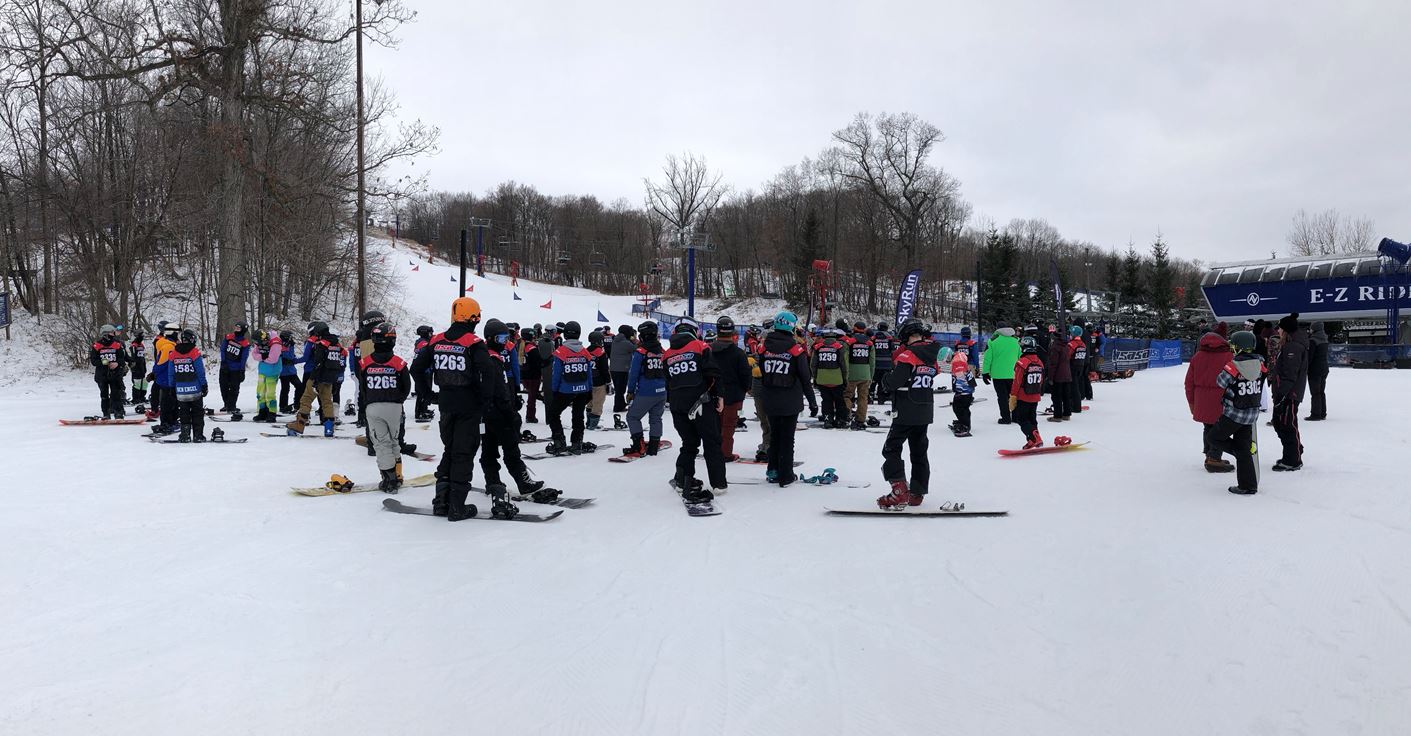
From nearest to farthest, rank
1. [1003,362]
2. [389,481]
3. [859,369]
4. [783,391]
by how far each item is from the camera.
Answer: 1. [389,481]
2. [783,391]
3. [859,369]
4. [1003,362]

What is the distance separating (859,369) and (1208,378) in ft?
19.2

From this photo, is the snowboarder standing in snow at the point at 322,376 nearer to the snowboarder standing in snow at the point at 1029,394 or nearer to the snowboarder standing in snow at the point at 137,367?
the snowboarder standing in snow at the point at 137,367

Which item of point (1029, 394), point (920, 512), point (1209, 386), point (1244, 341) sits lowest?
point (920, 512)

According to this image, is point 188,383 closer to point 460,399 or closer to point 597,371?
point 597,371

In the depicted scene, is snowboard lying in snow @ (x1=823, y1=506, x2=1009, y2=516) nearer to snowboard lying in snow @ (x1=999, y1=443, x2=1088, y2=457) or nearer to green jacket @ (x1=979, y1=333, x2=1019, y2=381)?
snowboard lying in snow @ (x1=999, y1=443, x2=1088, y2=457)

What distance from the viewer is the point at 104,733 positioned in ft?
9.92

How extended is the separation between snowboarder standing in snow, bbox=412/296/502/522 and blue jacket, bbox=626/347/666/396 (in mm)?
3221

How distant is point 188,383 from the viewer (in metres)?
10.7

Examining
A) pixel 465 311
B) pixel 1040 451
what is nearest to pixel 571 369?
pixel 465 311

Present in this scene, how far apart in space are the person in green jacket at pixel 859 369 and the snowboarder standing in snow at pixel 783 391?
497 cm

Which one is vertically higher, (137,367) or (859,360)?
(859,360)

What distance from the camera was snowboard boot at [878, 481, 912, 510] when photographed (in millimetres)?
6770

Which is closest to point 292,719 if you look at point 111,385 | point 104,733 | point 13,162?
point 104,733

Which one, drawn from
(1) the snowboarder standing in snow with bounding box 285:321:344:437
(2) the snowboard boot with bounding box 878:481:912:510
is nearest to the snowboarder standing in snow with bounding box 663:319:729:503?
(2) the snowboard boot with bounding box 878:481:912:510
